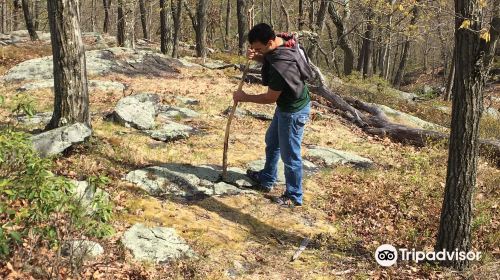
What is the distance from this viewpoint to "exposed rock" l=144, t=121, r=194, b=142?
28.3ft

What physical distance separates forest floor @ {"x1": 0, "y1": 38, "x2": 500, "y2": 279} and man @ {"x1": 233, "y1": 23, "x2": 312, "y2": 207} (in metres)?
0.70

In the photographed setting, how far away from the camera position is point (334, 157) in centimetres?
906

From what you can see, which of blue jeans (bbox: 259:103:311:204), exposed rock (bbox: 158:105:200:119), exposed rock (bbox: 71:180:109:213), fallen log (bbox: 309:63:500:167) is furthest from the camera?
exposed rock (bbox: 158:105:200:119)

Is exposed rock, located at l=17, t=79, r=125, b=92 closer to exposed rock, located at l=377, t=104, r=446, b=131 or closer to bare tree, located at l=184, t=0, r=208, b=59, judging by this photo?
exposed rock, located at l=377, t=104, r=446, b=131

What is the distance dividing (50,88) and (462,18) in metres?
10.5

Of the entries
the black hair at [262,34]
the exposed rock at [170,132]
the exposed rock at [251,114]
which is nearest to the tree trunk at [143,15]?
the exposed rock at [251,114]

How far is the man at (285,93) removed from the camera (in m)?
5.93

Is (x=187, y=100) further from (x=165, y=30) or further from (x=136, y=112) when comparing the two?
(x=165, y=30)

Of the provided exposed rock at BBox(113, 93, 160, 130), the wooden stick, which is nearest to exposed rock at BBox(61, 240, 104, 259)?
the wooden stick

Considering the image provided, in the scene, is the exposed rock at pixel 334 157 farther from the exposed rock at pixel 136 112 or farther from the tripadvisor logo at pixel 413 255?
the exposed rock at pixel 136 112

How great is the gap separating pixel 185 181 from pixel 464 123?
4036 millimetres

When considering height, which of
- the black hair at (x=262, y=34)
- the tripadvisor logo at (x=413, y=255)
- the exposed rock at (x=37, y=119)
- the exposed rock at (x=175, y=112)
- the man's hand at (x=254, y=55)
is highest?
the black hair at (x=262, y=34)

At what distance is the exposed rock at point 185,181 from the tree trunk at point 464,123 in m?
2.99

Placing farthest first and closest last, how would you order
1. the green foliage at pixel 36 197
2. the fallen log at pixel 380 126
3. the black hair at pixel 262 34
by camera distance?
the fallen log at pixel 380 126 → the black hair at pixel 262 34 → the green foliage at pixel 36 197
